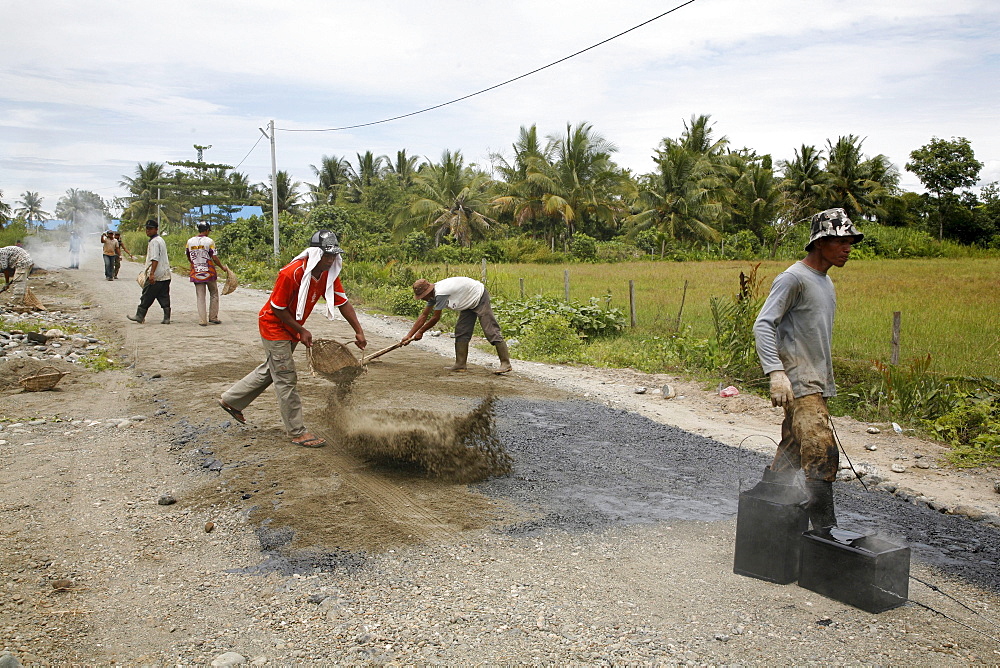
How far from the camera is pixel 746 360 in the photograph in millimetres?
8891

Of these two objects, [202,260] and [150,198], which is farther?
[150,198]

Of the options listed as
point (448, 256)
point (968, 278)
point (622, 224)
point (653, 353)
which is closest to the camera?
point (653, 353)

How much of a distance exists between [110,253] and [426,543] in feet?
73.3

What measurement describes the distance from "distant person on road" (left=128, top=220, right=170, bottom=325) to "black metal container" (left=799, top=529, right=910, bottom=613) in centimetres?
1112

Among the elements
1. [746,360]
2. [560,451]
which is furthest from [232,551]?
[746,360]

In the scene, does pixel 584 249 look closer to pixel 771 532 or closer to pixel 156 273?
pixel 156 273

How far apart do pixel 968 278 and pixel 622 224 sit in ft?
90.7

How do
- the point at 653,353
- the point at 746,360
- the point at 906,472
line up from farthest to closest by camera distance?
1. the point at 653,353
2. the point at 746,360
3. the point at 906,472

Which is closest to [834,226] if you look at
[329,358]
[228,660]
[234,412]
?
[228,660]

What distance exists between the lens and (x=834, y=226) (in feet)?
11.9

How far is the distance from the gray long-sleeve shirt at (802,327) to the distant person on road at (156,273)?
10.6 metres

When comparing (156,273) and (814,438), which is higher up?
(156,273)

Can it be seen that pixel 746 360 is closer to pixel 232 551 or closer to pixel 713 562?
pixel 713 562

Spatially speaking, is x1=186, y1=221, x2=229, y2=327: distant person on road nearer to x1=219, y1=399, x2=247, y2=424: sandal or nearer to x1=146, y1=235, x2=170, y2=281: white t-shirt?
x1=146, y1=235, x2=170, y2=281: white t-shirt
